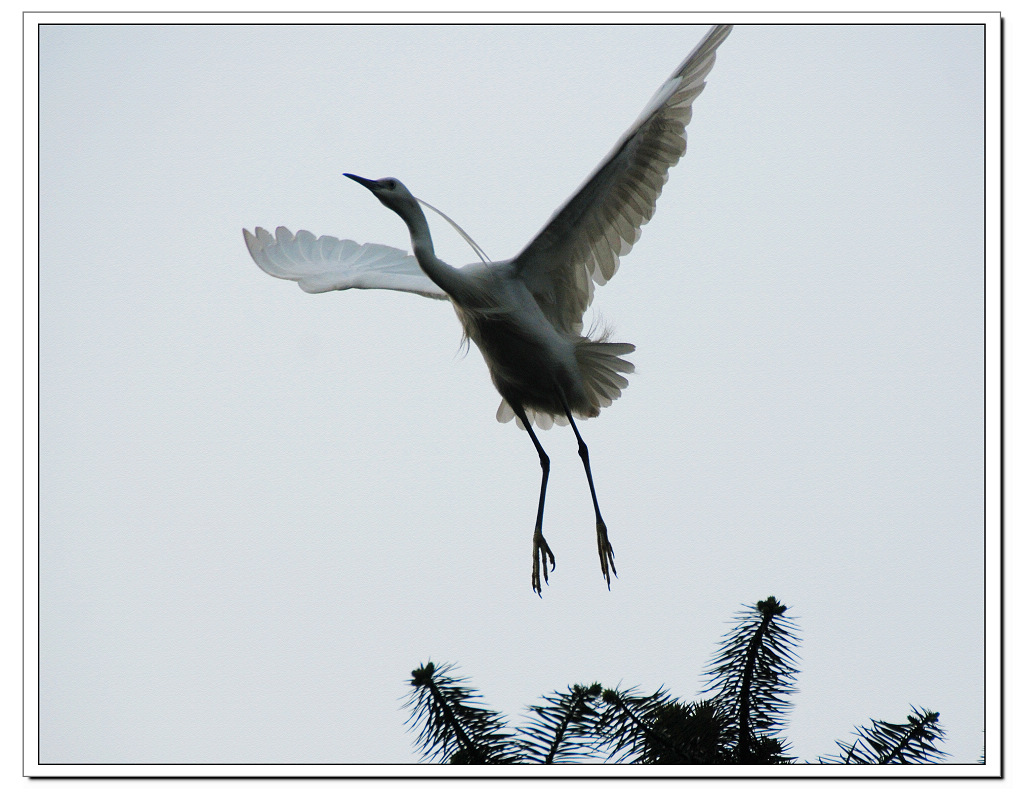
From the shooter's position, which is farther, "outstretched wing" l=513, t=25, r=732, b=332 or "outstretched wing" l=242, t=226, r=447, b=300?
"outstretched wing" l=242, t=226, r=447, b=300

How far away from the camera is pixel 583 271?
2643mm

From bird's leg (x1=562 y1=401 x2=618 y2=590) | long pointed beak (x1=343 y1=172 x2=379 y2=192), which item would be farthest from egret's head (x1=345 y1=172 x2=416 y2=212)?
bird's leg (x1=562 y1=401 x2=618 y2=590)

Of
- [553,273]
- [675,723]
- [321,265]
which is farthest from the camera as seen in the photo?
[321,265]

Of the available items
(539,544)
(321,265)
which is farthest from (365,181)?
(539,544)

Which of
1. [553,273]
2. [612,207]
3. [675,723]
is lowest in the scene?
[675,723]

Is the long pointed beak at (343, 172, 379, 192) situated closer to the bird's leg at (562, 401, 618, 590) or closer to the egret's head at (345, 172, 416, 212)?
the egret's head at (345, 172, 416, 212)

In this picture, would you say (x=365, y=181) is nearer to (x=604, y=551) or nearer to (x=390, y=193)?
(x=390, y=193)

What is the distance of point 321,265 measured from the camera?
9.20 ft

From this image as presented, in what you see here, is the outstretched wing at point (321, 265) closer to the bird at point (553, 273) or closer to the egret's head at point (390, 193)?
the bird at point (553, 273)

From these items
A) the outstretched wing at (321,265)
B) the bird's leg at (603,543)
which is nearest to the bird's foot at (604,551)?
the bird's leg at (603,543)

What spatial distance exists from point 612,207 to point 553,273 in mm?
210

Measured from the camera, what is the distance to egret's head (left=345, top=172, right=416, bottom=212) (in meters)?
2.46
